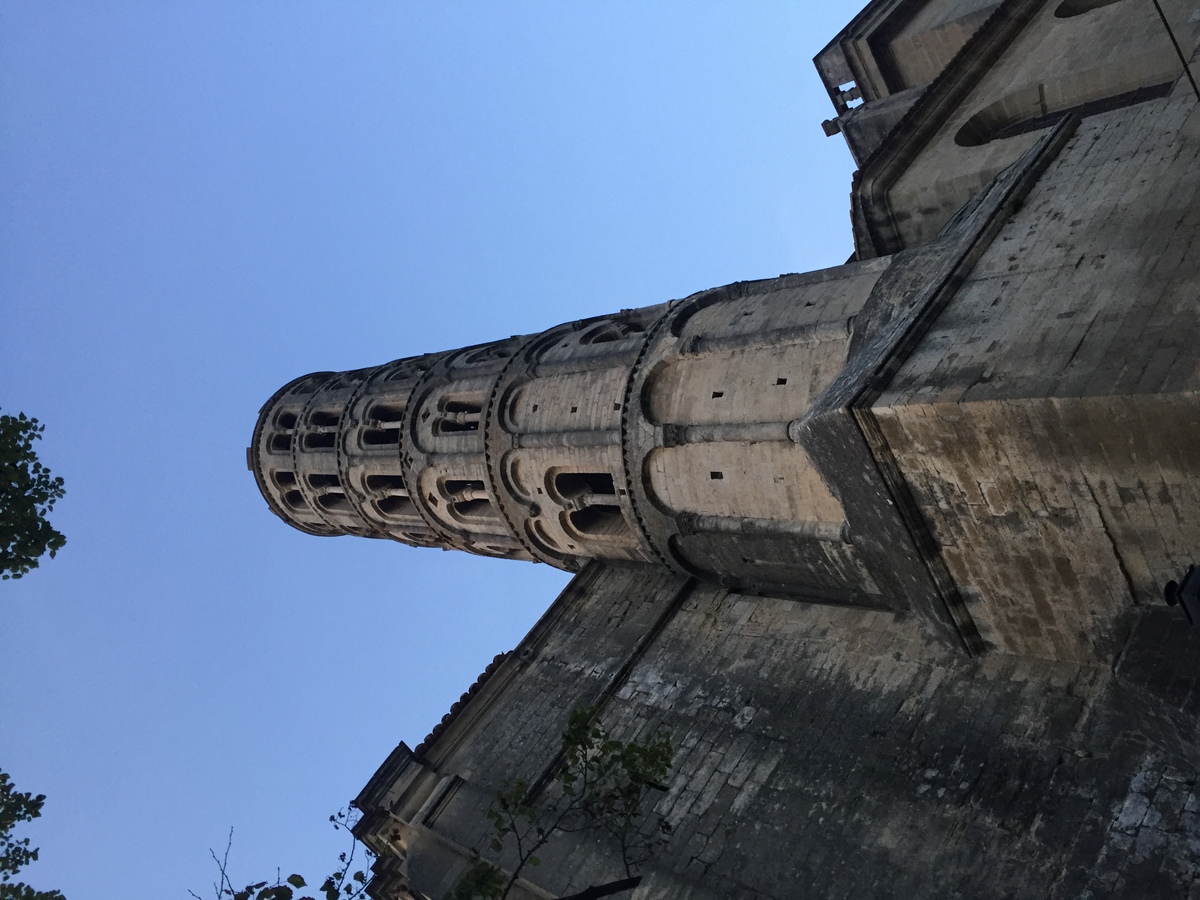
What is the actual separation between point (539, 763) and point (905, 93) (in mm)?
14457

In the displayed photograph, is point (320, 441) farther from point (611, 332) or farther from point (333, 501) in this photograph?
point (611, 332)

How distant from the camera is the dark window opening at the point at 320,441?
24734mm

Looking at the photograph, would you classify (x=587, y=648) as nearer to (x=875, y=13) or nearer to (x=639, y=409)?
(x=639, y=409)

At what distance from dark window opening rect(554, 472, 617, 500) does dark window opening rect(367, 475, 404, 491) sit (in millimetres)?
5578

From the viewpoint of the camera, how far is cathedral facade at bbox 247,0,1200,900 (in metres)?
9.05

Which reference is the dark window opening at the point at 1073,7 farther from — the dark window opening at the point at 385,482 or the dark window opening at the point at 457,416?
the dark window opening at the point at 385,482

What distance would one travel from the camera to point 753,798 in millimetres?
12352

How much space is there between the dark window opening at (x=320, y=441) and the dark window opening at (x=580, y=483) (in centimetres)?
828

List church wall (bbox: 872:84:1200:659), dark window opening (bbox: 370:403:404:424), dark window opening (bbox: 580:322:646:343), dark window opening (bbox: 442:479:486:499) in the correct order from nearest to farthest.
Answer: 1. church wall (bbox: 872:84:1200:659)
2. dark window opening (bbox: 580:322:646:343)
3. dark window opening (bbox: 442:479:486:499)
4. dark window opening (bbox: 370:403:404:424)

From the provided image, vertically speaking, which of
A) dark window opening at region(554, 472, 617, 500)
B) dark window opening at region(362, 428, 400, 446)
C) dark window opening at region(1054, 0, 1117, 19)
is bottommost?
dark window opening at region(554, 472, 617, 500)

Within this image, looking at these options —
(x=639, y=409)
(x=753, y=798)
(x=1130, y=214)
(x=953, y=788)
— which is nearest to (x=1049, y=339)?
(x=1130, y=214)

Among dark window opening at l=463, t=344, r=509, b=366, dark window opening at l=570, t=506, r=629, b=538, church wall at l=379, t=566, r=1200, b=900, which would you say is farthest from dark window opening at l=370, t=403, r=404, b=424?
church wall at l=379, t=566, r=1200, b=900

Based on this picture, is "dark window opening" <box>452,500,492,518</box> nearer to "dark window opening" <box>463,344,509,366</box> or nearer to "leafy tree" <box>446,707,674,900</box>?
"dark window opening" <box>463,344,509,366</box>

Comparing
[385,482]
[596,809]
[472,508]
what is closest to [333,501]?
[385,482]
